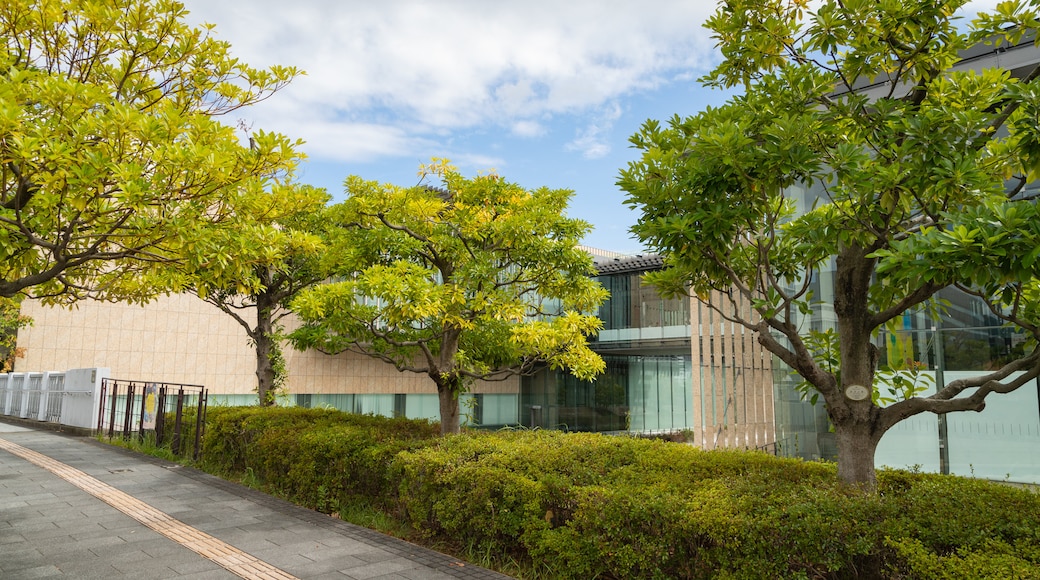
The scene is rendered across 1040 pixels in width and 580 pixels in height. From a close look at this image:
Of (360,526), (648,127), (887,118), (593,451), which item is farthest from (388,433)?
(887,118)

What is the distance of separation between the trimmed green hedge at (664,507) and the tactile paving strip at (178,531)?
1.52m

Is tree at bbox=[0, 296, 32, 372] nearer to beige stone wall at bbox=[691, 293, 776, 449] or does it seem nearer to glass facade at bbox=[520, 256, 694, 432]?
glass facade at bbox=[520, 256, 694, 432]

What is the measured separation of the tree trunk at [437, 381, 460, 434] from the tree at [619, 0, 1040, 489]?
15.6ft

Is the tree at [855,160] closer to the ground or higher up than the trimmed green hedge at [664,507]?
higher up

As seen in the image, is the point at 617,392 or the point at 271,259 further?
the point at 617,392

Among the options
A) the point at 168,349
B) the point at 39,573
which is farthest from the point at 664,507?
the point at 168,349

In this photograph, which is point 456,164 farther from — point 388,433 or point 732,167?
point 732,167

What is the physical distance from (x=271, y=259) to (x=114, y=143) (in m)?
1.80

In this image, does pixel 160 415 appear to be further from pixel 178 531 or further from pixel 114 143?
pixel 114 143

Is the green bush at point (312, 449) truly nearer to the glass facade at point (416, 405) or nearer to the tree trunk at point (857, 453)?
the tree trunk at point (857, 453)

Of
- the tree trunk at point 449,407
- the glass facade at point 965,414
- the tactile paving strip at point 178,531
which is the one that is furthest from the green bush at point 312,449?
the glass facade at point 965,414

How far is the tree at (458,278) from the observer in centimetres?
802

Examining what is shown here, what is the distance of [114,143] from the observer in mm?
5125

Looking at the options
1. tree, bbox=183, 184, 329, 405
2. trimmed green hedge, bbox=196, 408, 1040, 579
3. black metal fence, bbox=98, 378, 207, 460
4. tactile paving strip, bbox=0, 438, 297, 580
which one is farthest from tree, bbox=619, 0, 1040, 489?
black metal fence, bbox=98, 378, 207, 460
